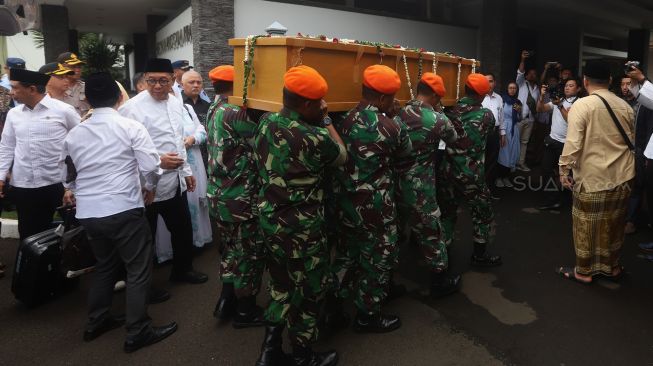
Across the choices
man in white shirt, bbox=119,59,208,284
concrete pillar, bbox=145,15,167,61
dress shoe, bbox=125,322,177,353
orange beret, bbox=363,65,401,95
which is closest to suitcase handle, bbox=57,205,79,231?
man in white shirt, bbox=119,59,208,284

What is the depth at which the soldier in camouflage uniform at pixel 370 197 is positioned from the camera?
272 centimetres

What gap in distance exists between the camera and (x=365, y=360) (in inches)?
108

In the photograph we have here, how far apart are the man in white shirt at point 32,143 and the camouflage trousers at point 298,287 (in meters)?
2.16

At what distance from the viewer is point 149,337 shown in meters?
2.94

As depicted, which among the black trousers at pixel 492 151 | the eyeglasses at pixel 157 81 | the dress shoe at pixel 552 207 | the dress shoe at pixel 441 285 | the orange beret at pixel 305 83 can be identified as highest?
the eyeglasses at pixel 157 81

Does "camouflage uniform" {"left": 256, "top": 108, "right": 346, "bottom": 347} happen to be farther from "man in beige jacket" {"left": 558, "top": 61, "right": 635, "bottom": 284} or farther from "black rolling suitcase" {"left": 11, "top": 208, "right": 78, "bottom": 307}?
"man in beige jacket" {"left": 558, "top": 61, "right": 635, "bottom": 284}

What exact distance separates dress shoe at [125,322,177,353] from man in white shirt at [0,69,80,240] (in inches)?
59.6

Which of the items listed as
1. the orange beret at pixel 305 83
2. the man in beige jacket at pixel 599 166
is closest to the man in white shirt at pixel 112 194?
the orange beret at pixel 305 83

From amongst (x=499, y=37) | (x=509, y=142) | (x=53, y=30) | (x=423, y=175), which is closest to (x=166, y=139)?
(x=423, y=175)

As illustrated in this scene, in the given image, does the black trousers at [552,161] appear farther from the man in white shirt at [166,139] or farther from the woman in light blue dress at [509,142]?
the man in white shirt at [166,139]

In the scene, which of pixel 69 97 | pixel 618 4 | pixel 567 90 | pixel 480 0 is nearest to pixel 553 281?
pixel 567 90

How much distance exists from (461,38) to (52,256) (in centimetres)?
923

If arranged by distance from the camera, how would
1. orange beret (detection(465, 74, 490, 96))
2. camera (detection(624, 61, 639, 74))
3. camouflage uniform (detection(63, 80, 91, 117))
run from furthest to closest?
camouflage uniform (detection(63, 80, 91, 117)) → camera (detection(624, 61, 639, 74)) → orange beret (detection(465, 74, 490, 96))

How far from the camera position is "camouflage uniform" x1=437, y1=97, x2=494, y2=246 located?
12.4 ft
